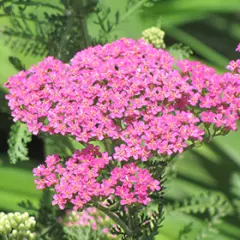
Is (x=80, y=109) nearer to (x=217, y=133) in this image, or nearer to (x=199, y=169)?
(x=217, y=133)

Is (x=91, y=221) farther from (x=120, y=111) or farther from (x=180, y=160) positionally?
(x=180, y=160)

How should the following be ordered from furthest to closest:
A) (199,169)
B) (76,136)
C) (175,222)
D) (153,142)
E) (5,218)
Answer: (199,169) < (175,222) < (5,218) < (76,136) < (153,142)

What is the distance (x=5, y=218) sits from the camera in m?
2.27

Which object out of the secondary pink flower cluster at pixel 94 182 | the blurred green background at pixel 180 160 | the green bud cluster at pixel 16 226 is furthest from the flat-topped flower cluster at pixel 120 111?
the blurred green background at pixel 180 160

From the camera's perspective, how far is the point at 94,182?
1943 millimetres

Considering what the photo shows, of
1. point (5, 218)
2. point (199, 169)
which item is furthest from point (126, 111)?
point (199, 169)

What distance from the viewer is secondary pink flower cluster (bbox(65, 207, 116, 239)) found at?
2527mm

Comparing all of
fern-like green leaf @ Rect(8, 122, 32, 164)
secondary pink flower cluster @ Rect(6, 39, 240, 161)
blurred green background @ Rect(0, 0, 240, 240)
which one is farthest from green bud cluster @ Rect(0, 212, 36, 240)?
blurred green background @ Rect(0, 0, 240, 240)

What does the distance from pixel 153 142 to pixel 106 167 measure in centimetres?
22

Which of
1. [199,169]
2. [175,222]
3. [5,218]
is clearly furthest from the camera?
[199,169]

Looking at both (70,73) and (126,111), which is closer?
(126,111)

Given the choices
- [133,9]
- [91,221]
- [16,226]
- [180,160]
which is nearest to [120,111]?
[16,226]

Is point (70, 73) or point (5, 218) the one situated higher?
point (70, 73)

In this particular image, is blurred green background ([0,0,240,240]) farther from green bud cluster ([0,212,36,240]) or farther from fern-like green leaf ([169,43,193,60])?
green bud cluster ([0,212,36,240])
